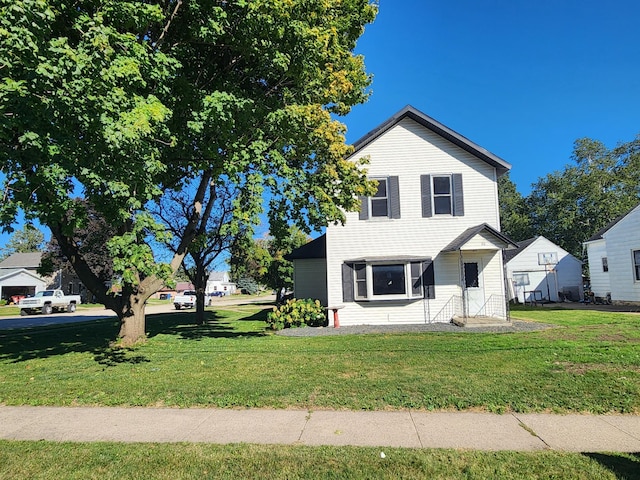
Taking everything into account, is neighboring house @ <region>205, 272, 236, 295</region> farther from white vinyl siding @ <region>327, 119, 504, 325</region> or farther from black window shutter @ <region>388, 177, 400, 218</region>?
black window shutter @ <region>388, 177, 400, 218</region>

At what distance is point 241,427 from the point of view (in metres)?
5.04

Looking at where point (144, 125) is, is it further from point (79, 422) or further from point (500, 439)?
point (500, 439)

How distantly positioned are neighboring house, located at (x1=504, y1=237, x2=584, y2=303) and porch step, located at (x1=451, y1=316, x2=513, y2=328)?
1474cm

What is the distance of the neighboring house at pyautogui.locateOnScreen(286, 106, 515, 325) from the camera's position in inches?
581

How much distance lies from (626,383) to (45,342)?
1527cm

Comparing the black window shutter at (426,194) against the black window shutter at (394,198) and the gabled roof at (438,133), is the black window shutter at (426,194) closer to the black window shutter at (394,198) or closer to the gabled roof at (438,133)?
the black window shutter at (394,198)

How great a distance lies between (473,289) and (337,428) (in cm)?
1121

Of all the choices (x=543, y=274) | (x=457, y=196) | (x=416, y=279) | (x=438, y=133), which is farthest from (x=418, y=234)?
(x=543, y=274)

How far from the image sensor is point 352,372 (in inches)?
298

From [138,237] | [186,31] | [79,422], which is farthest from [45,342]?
[186,31]

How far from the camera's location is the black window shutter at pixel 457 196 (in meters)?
14.9

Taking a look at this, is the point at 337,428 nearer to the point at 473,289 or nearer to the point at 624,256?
the point at 473,289

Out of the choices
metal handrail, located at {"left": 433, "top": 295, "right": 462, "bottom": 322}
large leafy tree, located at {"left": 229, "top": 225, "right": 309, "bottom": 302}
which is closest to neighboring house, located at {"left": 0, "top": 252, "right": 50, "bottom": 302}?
large leafy tree, located at {"left": 229, "top": 225, "right": 309, "bottom": 302}

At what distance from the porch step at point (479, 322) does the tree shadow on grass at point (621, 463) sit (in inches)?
371
